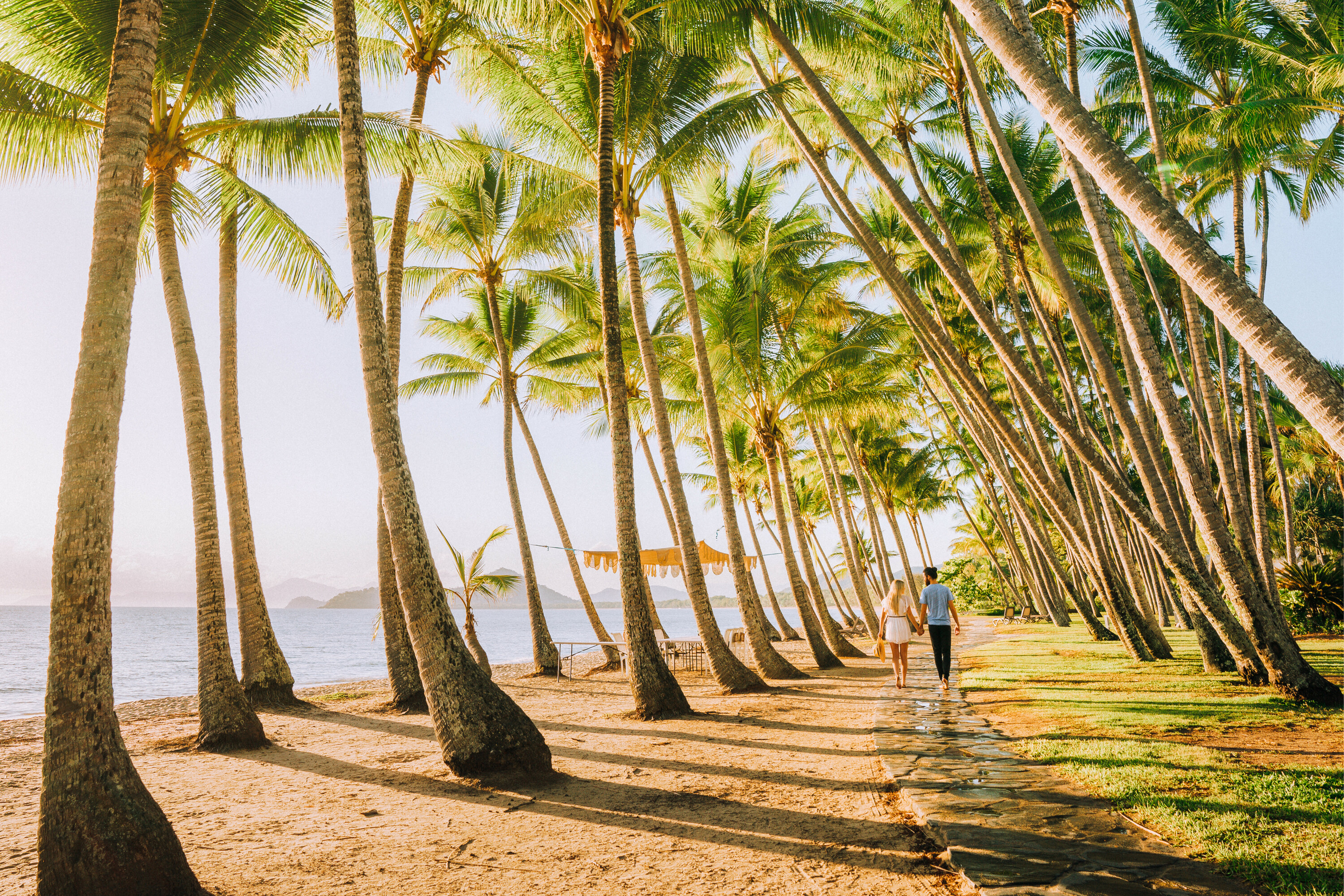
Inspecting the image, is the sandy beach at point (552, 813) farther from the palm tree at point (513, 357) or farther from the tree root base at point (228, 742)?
the palm tree at point (513, 357)

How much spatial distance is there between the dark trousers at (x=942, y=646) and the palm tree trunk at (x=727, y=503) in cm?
255

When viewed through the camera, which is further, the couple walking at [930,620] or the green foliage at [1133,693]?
the couple walking at [930,620]

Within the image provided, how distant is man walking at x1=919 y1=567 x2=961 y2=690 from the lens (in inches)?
364

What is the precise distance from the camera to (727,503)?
11.4 m

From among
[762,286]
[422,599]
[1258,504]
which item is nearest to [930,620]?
[1258,504]

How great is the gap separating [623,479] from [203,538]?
4398 mm

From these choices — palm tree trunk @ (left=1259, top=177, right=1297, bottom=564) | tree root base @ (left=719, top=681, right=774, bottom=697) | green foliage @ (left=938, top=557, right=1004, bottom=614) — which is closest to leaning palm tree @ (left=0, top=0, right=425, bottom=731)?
tree root base @ (left=719, top=681, right=774, bottom=697)

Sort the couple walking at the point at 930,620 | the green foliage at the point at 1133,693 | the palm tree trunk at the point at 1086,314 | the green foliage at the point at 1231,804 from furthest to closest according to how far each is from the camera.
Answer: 1. the couple walking at the point at 930,620
2. the palm tree trunk at the point at 1086,314
3. the green foliage at the point at 1133,693
4. the green foliage at the point at 1231,804

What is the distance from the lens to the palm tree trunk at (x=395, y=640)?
29.9 ft

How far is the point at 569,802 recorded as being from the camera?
490 cm

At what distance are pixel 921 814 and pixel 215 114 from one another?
1138cm

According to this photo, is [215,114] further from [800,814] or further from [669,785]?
[800,814]

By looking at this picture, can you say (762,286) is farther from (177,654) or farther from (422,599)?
(177,654)

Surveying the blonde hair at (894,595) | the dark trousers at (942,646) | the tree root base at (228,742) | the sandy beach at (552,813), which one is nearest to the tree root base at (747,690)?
A: the sandy beach at (552,813)
